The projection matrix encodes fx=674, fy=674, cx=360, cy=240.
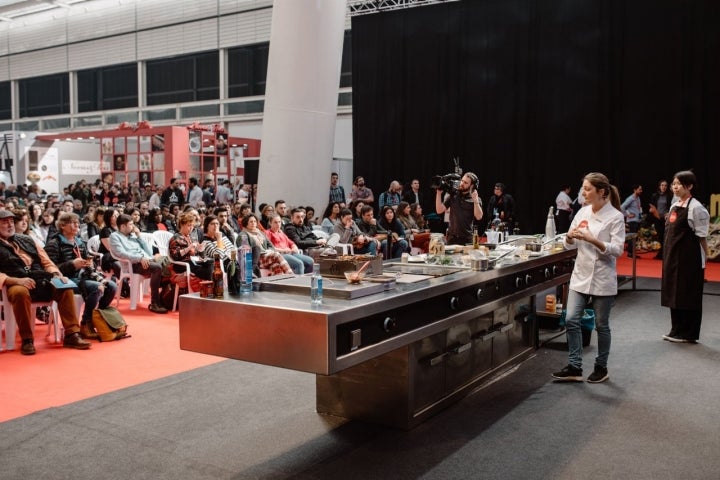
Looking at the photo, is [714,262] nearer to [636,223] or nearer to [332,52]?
[636,223]

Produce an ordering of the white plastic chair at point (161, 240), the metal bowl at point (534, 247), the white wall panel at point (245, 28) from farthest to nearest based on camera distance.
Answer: the white wall panel at point (245, 28) → the white plastic chair at point (161, 240) → the metal bowl at point (534, 247)

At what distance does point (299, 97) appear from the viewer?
9.63m

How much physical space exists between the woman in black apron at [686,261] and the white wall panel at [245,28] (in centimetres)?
1421

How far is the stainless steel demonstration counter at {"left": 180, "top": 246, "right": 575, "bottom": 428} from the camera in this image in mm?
2555

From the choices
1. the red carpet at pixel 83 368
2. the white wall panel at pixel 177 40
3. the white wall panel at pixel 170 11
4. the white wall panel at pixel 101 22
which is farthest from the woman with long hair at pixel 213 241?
the white wall panel at pixel 101 22

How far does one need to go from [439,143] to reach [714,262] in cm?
560

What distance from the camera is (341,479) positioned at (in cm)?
273

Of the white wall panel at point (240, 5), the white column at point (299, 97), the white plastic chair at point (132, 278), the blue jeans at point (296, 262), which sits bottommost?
the white plastic chair at point (132, 278)

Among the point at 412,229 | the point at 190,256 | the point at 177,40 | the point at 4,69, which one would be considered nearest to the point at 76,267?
the point at 190,256

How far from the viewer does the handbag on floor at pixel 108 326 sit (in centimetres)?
525

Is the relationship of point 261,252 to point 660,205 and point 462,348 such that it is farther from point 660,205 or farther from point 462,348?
point 660,205

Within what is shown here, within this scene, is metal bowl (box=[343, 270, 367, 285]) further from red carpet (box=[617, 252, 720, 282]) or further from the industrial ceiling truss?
the industrial ceiling truss

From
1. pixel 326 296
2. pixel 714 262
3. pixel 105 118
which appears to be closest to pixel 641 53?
pixel 714 262

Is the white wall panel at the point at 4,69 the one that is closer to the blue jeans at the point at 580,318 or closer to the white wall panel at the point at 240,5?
the white wall panel at the point at 240,5
